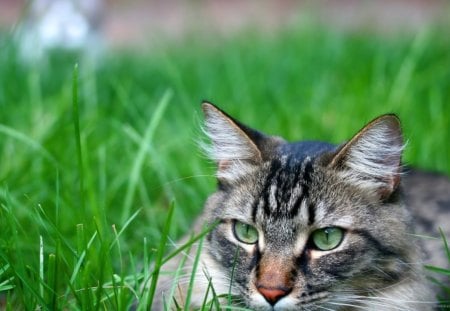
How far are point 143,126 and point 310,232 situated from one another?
2.10m

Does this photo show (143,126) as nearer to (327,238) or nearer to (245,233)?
(245,233)

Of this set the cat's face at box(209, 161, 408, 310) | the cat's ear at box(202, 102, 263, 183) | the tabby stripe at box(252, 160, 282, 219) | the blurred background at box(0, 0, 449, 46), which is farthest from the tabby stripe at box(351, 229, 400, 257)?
the blurred background at box(0, 0, 449, 46)

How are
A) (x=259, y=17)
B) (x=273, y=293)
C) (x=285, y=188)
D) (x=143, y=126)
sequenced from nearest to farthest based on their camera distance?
(x=273, y=293) → (x=285, y=188) → (x=143, y=126) → (x=259, y=17)

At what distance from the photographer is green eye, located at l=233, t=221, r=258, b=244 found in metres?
2.93

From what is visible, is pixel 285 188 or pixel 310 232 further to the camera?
pixel 285 188

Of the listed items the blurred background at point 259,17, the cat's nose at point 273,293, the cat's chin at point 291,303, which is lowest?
the cat's chin at point 291,303

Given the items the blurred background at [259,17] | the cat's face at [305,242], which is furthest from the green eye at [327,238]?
the blurred background at [259,17]

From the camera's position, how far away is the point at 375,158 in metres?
3.00

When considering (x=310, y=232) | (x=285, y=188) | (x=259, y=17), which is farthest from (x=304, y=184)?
(x=259, y=17)

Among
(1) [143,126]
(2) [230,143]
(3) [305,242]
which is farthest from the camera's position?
(1) [143,126]

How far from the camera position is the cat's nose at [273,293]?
271cm

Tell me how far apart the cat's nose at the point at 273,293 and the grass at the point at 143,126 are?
29cm

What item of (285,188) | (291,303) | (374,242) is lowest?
(291,303)

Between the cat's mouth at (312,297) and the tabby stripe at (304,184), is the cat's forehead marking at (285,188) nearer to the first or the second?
the tabby stripe at (304,184)
